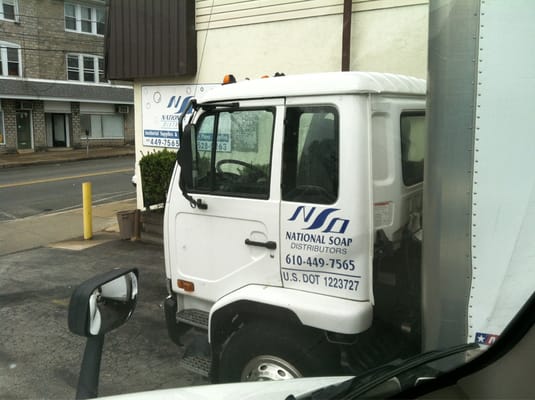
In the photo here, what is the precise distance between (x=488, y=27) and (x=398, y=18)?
5.21 metres

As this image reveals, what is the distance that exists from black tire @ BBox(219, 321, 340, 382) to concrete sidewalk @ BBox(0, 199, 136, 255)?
6.64m

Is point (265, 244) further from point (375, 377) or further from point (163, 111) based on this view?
point (163, 111)

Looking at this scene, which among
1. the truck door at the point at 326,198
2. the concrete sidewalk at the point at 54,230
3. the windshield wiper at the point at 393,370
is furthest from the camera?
the concrete sidewalk at the point at 54,230

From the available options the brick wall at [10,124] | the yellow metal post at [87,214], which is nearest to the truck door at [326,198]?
the yellow metal post at [87,214]

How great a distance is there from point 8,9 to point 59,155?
26.0ft

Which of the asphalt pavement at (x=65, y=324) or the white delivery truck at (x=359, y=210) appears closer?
the white delivery truck at (x=359, y=210)

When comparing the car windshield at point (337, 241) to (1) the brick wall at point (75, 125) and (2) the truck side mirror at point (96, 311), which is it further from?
(1) the brick wall at point (75, 125)

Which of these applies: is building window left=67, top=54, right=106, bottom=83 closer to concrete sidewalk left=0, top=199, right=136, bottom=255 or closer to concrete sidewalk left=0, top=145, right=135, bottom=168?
concrete sidewalk left=0, top=145, right=135, bottom=168

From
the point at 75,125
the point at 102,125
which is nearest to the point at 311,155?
the point at 75,125

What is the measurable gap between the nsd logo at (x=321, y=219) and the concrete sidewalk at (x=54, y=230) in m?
6.99

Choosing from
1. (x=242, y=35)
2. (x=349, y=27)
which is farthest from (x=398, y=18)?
(x=242, y=35)

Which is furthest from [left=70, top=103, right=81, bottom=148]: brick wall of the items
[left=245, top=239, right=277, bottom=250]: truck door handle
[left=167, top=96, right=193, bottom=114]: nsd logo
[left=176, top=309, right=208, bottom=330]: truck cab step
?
[left=245, top=239, right=277, bottom=250]: truck door handle

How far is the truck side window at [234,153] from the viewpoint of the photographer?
3.18 meters

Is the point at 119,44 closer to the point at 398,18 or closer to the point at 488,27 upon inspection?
the point at 398,18
